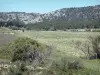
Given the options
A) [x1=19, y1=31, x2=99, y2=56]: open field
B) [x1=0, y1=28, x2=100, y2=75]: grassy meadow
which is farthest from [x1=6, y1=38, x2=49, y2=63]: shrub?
[x1=19, y1=31, x2=99, y2=56]: open field

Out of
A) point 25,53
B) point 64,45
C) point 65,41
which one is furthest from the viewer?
point 65,41

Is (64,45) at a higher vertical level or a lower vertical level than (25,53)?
lower

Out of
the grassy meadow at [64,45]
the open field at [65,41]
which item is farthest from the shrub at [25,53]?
the open field at [65,41]

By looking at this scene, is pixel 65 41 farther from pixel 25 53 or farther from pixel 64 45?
pixel 25 53

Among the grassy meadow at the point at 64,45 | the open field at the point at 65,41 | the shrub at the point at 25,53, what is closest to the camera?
the shrub at the point at 25,53

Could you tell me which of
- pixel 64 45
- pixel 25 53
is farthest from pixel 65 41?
pixel 25 53

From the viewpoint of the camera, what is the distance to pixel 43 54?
28625 mm

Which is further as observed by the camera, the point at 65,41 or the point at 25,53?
the point at 65,41

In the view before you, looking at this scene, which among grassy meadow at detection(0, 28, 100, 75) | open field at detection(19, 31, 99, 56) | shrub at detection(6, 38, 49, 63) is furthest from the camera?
open field at detection(19, 31, 99, 56)

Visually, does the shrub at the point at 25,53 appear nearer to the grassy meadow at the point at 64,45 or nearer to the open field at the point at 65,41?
the grassy meadow at the point at 64,45

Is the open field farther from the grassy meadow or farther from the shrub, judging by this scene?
the shrub

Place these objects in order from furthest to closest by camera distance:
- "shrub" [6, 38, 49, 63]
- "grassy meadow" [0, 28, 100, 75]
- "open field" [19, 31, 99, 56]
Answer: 1. "open field" [19, 31, 99, 56]
2. "grassy meadow" [0, 28, 100, 75]
3. "shrub" [6, 38, 49, 63]

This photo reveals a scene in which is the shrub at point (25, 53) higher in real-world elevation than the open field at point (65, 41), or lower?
higher

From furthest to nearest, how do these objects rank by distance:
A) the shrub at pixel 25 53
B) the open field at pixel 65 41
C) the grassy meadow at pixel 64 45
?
Answer: 1. the open field at pixel 65 41
2. the grassy meadow at pixel 64 45
3. the shrub at pixel 25 53
